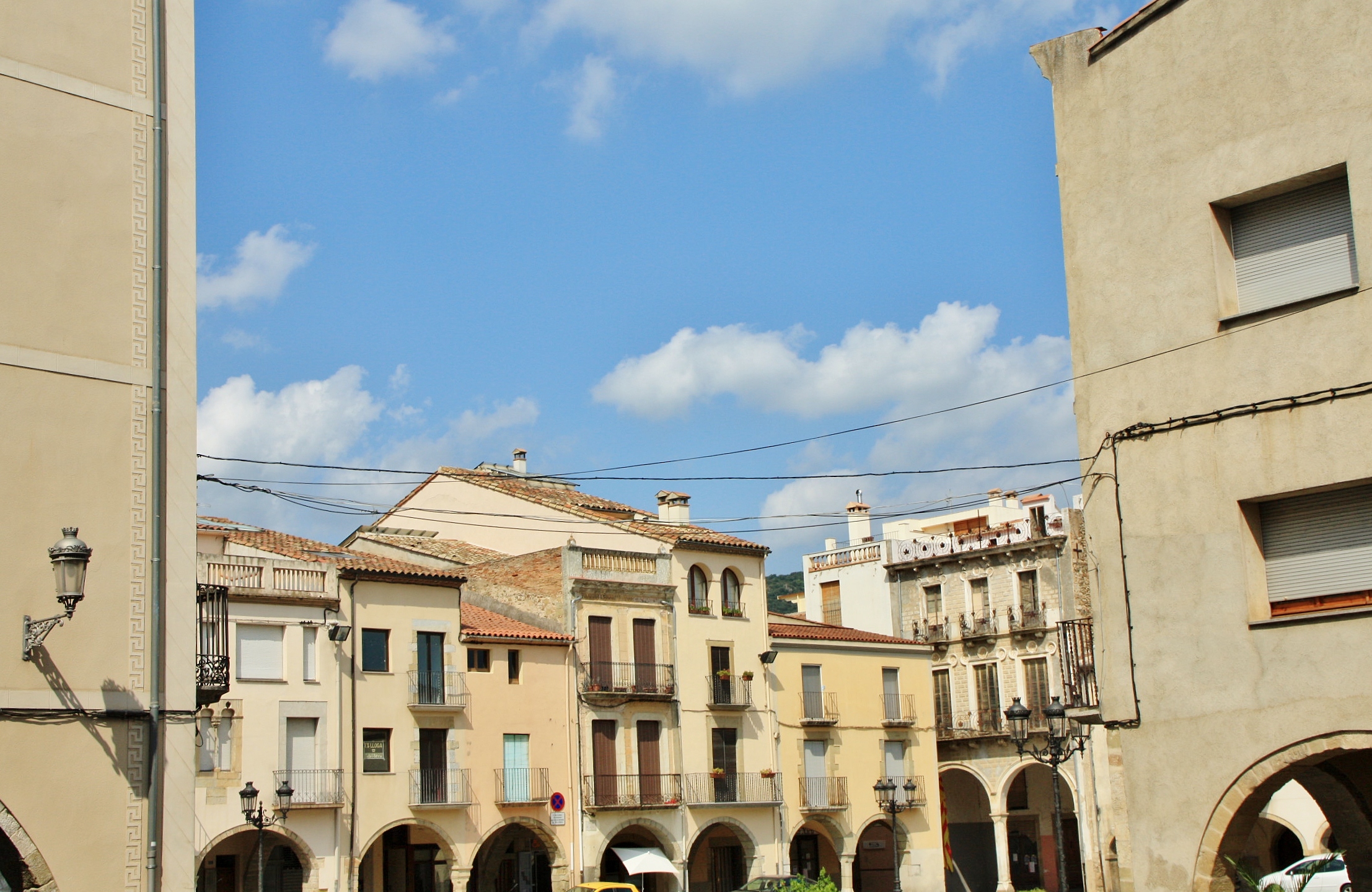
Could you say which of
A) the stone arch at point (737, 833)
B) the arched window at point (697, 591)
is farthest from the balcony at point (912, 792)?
the arched window at point (697, 591)

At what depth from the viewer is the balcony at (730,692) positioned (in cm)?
4550

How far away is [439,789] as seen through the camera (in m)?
38.8

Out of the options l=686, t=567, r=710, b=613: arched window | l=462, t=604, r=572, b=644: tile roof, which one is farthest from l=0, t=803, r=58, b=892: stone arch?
l=686, t=567, r=710, b=613: arched window

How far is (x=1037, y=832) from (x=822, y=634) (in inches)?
511

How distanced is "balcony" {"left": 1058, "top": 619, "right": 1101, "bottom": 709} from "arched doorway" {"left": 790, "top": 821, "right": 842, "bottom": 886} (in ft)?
105

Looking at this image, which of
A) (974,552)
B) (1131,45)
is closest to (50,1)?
(1131,45)

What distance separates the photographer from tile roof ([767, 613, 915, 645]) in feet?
159

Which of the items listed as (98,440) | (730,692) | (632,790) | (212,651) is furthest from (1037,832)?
(98,440)

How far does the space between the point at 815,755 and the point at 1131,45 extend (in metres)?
34.4

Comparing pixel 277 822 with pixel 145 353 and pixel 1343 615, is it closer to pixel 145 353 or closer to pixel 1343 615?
pixel 145 353

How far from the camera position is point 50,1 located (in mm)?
16328

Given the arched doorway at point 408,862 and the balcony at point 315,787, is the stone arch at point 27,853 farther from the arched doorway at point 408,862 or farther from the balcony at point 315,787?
the arched doorway at point 408,862

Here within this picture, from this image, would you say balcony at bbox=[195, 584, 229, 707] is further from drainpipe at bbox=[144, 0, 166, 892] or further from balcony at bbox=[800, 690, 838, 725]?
balcony at bbox=[800, 690, 838, 725]

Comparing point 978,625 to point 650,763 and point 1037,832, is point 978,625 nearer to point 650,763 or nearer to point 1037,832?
point 1037,832
